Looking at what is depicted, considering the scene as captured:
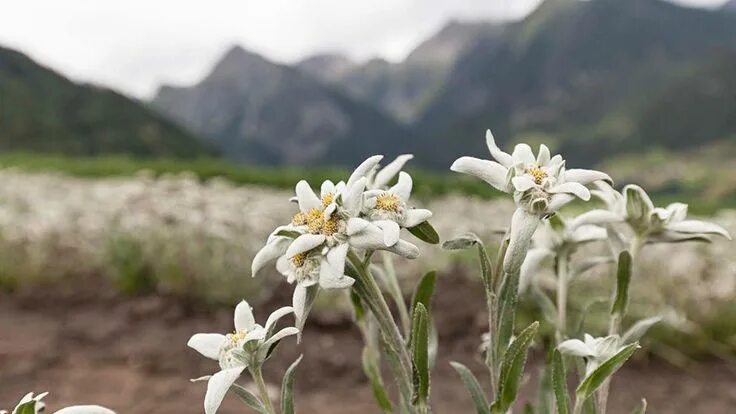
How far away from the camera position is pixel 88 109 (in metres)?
43.1

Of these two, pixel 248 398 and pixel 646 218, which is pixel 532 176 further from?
pixel 248 398

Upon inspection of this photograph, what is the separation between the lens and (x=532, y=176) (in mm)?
991

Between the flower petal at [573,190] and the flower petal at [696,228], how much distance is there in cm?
35

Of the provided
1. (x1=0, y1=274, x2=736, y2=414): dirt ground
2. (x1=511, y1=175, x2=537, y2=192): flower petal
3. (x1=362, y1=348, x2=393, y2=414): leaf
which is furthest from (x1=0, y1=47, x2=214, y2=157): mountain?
(x1=511, y1=175, x2=537, y2=192): flower petal

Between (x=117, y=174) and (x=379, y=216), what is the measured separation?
10851 mm

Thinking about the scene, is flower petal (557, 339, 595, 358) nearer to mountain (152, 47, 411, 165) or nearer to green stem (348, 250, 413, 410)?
green stem (348, 250, 413, 410)

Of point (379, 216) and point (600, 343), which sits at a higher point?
point (379, 216)

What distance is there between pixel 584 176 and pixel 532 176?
82 millimetres

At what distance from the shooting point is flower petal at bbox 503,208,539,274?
932mm

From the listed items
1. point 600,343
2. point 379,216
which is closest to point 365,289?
point 379,216

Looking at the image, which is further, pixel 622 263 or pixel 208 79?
pixel 208 79

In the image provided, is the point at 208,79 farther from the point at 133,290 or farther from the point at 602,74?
the point at 133,290

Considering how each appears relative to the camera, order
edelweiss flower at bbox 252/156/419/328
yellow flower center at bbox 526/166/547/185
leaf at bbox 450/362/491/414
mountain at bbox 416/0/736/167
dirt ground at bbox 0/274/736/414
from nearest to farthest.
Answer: edelweiss flower at bbox 252/156/419/328 < yellow flower center at bbox 526/166/547/185 < leaf at bbox 450/362/491/414 < dirt ground at bbox 0/274/736/414 < mountain at bbox 416/0/736/167

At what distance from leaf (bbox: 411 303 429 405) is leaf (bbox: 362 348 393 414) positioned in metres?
0.26
